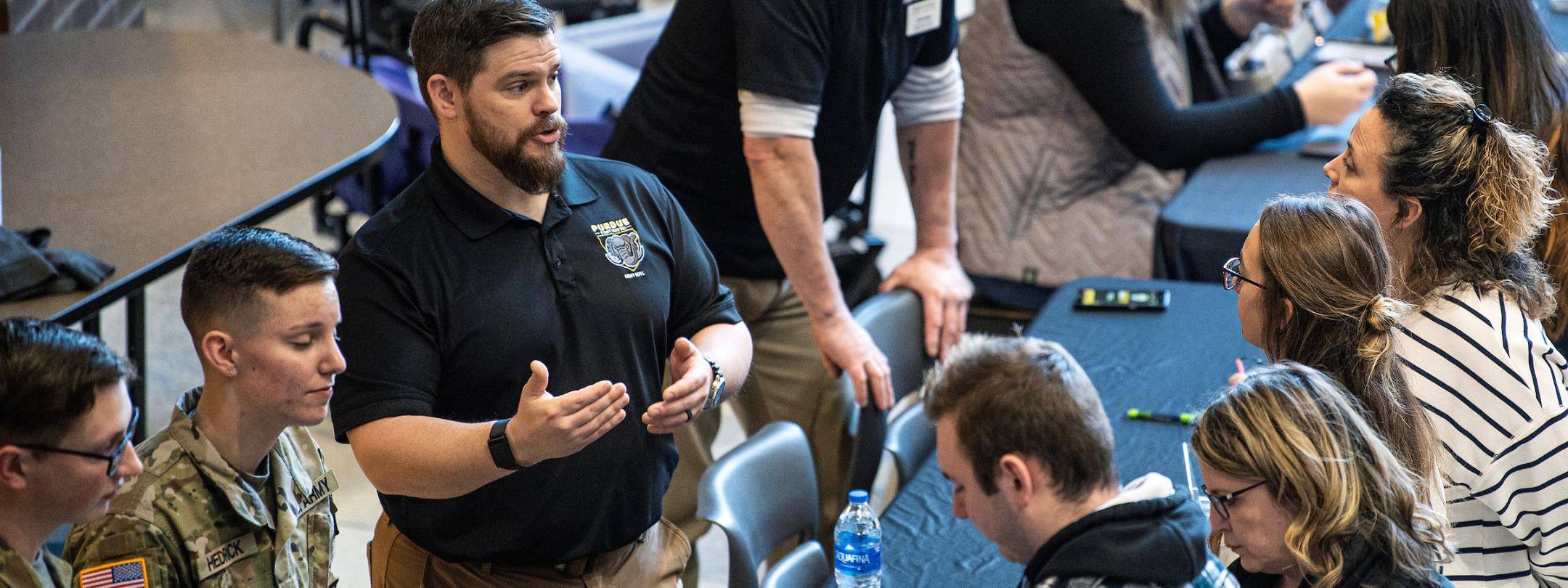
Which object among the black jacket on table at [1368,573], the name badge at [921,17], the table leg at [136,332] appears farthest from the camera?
the table leg at [136,332]

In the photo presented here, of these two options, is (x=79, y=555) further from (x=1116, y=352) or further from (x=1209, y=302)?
(x=1209, y=302)

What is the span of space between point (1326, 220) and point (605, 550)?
1.18 m

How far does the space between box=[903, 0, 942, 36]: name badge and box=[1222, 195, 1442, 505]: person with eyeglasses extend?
43.1 inches

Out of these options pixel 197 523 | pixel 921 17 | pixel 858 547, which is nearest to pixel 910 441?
pixel 858 547

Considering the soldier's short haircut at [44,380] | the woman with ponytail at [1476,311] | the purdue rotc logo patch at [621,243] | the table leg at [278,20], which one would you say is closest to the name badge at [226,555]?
the soldier's short haircut at [44,380]

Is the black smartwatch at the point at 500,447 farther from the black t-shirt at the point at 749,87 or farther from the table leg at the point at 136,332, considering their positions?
the table leg at the point at 136,332

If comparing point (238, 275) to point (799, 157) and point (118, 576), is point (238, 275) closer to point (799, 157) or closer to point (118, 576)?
point (118, 576)

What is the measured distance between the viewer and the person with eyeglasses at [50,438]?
1458 millimetres

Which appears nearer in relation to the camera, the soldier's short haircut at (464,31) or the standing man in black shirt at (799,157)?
the soldier's short haircut at (464,31)

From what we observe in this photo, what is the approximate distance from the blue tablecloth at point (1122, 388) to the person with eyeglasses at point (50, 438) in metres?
1.18

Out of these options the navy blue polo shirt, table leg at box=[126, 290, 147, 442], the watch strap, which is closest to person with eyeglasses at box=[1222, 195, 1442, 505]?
the watch strap

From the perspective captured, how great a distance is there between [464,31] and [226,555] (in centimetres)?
77

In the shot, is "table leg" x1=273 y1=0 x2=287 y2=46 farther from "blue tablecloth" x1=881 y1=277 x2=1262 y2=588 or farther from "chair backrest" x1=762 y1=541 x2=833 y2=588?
"chair backrest" x1=762 y1=541 x2=833 y2=588

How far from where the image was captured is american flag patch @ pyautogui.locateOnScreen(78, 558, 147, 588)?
5.30ft
